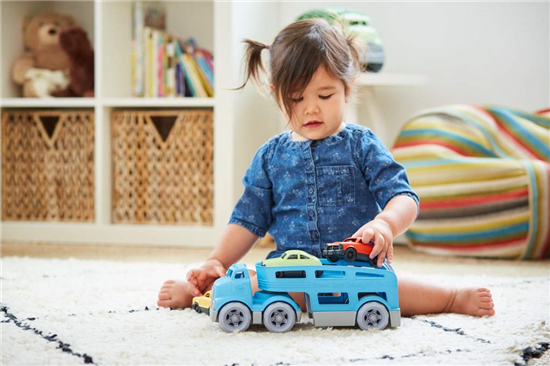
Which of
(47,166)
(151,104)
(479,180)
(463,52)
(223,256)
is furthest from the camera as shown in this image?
(463,52)

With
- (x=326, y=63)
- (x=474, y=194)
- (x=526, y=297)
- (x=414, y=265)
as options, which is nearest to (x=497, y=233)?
(x=474, y=194)

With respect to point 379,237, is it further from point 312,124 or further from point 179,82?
point 179,82

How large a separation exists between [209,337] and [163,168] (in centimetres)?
128

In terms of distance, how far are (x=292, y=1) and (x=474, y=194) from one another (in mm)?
1000

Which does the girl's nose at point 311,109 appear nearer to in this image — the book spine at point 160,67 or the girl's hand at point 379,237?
the girl's hand at point 379,237

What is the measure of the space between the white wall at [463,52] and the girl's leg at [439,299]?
4.29ft

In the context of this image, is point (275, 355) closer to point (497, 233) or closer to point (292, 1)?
point (497, 233)

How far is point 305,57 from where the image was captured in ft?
3.46

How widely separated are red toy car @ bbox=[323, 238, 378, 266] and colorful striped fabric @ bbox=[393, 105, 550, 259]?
0.95 metres

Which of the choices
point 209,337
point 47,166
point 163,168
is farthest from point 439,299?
point 47,166

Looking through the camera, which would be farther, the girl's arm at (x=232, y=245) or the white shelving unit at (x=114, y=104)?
the white shelving unit at (x=114, y=104)

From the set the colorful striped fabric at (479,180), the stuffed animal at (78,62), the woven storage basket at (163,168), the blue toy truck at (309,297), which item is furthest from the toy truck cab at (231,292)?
the stuffed animal at (78,62)

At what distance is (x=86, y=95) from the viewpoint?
217cm

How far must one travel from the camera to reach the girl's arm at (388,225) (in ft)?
3.01
